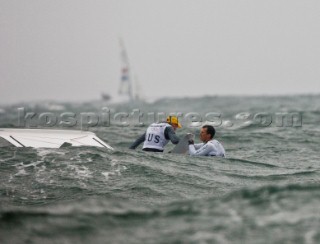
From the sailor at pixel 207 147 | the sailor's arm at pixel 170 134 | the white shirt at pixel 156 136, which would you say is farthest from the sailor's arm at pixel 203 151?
the white shirt at pixel 156 136

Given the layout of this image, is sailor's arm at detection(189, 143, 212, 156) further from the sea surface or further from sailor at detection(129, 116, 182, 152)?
sailor at detection(129, 116, 182, 152)

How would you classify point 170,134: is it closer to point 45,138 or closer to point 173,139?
point 173,139

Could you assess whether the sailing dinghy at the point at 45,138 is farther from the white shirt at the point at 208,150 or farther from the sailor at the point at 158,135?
the white shirt at the point at 208,150

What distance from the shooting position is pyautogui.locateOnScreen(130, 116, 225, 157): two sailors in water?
1471cm

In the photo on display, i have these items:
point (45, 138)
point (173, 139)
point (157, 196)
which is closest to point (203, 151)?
point (173, 139)

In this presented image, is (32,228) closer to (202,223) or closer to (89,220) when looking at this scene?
(89,220)

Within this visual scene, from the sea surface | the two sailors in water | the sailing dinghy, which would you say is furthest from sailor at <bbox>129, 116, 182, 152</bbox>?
the sailing dinghy

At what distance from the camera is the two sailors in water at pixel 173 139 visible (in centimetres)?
1471

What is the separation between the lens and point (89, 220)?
7.30 meters

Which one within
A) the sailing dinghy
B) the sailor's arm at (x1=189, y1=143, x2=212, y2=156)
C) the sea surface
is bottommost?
the sea surface

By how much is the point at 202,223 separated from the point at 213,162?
6.78m

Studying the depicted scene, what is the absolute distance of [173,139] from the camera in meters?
15.1

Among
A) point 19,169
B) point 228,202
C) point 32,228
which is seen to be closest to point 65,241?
point 32,228

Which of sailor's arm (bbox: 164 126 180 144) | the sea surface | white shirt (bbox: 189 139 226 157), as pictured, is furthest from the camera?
sailor's arm (bbox: 164 126 180 144)
